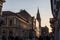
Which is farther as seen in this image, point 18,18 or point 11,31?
point 18,18

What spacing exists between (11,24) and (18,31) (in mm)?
4491

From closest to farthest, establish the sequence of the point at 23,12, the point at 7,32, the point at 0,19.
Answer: the point at 0,19 < the point at 7,32 < the point at 23,12

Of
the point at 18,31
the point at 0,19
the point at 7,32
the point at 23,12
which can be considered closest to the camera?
the point at 0,19

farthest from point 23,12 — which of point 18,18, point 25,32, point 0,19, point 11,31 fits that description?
point 0,19

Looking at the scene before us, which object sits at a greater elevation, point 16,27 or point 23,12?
point 23,12

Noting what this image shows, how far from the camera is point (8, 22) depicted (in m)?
78.1

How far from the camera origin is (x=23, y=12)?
104 meters

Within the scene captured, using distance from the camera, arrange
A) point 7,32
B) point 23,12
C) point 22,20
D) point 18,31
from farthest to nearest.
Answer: point 23,12, point 22,20, point 18,31, point 7,32

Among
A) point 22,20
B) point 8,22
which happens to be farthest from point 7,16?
point 22,20

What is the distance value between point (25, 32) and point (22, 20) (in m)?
5.82

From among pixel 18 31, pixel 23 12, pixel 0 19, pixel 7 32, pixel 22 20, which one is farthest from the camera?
pixel 23 12

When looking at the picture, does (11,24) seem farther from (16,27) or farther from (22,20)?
(22,20)

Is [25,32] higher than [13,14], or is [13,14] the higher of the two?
[13,14]

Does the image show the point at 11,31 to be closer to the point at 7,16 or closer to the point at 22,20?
the point at 7,16
